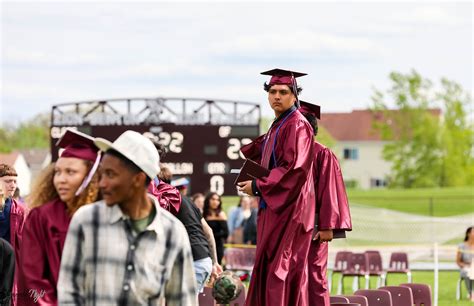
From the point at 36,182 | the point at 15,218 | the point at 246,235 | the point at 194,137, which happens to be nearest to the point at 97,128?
the point at 194,137

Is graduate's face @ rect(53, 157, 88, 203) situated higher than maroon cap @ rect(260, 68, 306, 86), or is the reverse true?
maroon cap @ rect(260, 68, 306, 86)

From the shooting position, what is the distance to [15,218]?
31.2 feet

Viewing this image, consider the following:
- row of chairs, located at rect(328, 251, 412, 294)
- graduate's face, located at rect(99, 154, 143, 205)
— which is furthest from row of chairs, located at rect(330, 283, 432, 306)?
row of chairs, located at rect(328, 251, 412, 294)

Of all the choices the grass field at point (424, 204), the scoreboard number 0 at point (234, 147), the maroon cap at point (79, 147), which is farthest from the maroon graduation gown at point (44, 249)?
the grass field at point (424, 204)

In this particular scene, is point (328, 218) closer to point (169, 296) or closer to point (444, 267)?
point (169, 296)

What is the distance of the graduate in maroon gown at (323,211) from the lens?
11312 mm

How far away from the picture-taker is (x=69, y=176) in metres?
6.73

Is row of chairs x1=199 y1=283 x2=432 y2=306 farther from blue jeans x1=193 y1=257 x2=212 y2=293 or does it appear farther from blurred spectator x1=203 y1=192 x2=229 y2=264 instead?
blurred spectator x1=203 y1=192 x2=229 y2=264

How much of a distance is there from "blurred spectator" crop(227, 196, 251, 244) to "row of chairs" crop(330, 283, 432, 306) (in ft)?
43.6

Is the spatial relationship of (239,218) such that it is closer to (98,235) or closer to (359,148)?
(98,235)

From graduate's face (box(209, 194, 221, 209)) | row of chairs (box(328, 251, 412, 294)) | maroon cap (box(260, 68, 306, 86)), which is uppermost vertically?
maroon cap (box(260, 68, 306, 86))

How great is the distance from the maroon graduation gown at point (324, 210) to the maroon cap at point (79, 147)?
481 centimetres

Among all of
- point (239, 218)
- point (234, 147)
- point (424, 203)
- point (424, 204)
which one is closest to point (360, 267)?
point (239, 218)

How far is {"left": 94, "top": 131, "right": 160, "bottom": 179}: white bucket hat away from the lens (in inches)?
241
